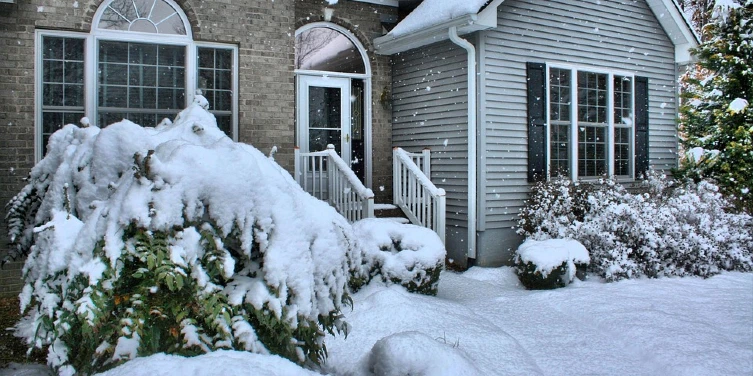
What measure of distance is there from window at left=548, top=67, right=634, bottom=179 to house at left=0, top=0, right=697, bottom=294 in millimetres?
27

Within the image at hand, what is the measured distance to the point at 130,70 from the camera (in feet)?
24.1

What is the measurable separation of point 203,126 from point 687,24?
10017mm

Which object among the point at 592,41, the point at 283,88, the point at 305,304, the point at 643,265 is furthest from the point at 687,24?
the point at 305,304

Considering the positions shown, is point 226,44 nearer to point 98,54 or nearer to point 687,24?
point 98,54

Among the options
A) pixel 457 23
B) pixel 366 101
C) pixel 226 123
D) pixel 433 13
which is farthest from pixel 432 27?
pixel 226 123

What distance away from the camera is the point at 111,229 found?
8.41 feet

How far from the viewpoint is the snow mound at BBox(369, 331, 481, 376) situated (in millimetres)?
3682

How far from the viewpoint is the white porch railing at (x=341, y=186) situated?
320 inches

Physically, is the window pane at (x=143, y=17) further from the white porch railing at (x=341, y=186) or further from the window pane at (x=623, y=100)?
the window pane at (x=623, y=100)

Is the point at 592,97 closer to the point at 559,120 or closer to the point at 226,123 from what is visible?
the point at 559,120

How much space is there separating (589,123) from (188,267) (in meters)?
8.89

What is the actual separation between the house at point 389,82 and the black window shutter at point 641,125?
0.03m

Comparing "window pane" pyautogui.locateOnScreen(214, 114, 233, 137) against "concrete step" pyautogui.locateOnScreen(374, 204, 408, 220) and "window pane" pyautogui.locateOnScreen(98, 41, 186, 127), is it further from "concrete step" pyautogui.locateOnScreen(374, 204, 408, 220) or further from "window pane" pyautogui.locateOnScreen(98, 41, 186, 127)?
"concrete step" pyautogui.locateOnScreen(374, 204, 408, 220)

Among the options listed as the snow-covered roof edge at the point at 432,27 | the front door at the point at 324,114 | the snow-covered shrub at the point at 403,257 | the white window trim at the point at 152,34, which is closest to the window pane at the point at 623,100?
the snow-covered roof edge at the point at 432,27
